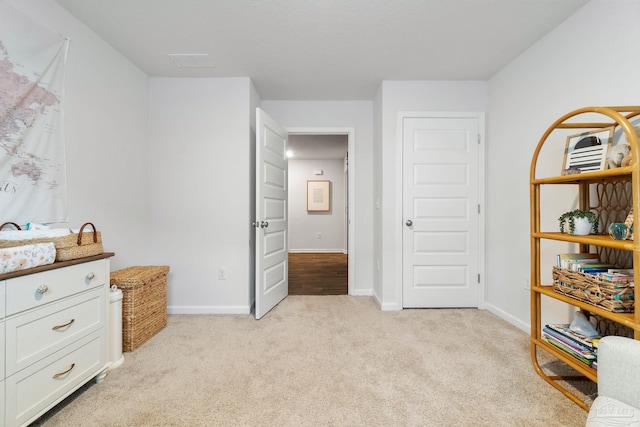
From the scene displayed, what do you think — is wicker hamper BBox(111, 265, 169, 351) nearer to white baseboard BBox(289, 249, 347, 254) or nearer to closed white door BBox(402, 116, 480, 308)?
closed white door BBox(402, 116, 480, 308)

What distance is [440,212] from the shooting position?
2.97 m

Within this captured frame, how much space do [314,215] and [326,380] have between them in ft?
18.3

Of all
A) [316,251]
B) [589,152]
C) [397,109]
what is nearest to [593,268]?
[589,152]

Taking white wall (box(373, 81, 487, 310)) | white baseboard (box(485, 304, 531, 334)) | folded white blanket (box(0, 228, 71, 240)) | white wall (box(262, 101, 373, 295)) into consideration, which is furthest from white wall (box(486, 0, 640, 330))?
folded white blanket (box(0, 228, 71, 240))

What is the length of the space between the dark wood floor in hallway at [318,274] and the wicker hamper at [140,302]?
1.56 m

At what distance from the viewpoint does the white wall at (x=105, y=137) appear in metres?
1.98

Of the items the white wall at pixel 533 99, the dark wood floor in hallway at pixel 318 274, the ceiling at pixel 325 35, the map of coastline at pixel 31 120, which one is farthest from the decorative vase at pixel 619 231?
the map of coastline at pixel 31 120

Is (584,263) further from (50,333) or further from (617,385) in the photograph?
(50,333)

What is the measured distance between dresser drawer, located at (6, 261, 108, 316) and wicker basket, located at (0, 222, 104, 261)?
0.06m

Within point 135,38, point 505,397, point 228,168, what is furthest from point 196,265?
point 505,397

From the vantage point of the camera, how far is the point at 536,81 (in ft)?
7.62

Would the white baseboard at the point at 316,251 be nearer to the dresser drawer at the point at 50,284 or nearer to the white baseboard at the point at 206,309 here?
the white baseboard at the point at 206,309

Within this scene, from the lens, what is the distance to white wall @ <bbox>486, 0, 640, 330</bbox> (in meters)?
1.71

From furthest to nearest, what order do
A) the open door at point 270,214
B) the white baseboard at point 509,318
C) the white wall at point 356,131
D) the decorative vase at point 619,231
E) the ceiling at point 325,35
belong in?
the white wall at point 356,131 → the open door at point 270,214 → the white baseboard at point 509,318 → the ceiling at point 325,35 → the decorative vase at point 619,231
